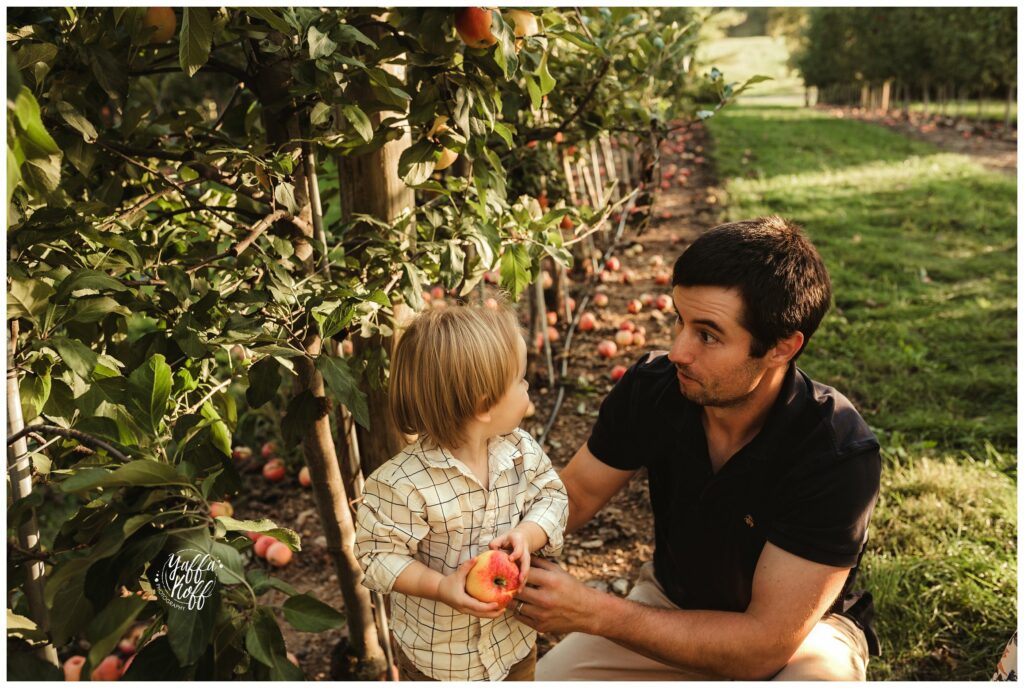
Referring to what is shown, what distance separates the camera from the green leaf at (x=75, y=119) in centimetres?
134

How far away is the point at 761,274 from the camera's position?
168 cm

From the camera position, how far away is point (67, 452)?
54.3 inches

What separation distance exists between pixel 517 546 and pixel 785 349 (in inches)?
29.9

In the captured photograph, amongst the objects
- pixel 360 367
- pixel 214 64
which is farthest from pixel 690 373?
pixel 214 64

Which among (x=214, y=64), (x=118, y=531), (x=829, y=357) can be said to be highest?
(x=214, y=64)

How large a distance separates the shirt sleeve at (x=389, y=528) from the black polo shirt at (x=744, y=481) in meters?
0.66

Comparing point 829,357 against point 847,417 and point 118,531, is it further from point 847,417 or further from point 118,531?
point 118,531

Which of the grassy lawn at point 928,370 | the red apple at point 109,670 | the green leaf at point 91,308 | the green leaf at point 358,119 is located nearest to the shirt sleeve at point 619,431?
the green leaf at point 358,119

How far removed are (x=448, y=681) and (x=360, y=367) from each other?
66 cm

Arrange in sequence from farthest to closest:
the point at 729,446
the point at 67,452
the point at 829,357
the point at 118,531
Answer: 1. the point at 829,357
2. the point at 729,446
3. the point at 67,452
4. the point at 118,531

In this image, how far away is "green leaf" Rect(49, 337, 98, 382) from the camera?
1067 mm

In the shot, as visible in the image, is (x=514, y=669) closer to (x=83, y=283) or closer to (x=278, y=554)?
(x=83, y=283)

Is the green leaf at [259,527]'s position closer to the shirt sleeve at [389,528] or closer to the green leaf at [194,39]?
the shirt sleeve at [389,528]

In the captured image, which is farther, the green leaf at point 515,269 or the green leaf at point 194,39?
the green leaf at point 515,269
